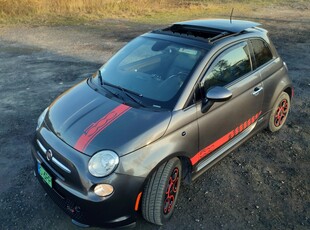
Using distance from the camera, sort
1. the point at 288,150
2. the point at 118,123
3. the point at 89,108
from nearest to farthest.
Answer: the point at 118,123
the point at 89,108
the point at 288,150

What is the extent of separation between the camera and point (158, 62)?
3773 mm

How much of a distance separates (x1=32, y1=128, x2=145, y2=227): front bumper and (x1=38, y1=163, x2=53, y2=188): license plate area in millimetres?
33

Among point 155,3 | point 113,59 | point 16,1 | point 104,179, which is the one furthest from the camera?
point 155,3

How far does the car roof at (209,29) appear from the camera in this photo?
3869 mm

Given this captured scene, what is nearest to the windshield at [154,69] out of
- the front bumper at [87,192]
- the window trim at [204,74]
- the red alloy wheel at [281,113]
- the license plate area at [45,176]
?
the window trim at [204,74]

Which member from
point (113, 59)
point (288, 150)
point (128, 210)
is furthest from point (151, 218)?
point (288, 150)

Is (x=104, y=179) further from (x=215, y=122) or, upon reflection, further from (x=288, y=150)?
(x=288, y=150)

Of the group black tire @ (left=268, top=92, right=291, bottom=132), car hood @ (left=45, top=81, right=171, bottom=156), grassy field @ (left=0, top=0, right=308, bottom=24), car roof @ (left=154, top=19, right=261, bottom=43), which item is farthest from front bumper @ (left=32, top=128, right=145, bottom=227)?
grassy field @ (left=0, top=0, right=308, bottom=24)

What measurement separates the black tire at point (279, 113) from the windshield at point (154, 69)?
188 centimetres

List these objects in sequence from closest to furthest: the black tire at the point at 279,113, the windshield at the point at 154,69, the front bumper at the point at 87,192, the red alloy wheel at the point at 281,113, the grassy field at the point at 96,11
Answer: the front bumper at the point at 87,192 → the windshield at the point at 154,69 → the black tire at the point at 279,113 → the red alloy wheel at the point at 281,113 → the grassy field at the point at 96,11

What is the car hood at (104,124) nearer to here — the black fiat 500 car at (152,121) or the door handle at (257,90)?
the black fiat 500 car at (152,121)

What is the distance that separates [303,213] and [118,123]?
88.0 inches

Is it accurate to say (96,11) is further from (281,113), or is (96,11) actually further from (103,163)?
(103,163)

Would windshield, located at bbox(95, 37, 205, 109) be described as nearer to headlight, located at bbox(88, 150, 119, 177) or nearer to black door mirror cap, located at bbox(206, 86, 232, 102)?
black door mirror cap, located at bbox(206, 86, 232, 102)
